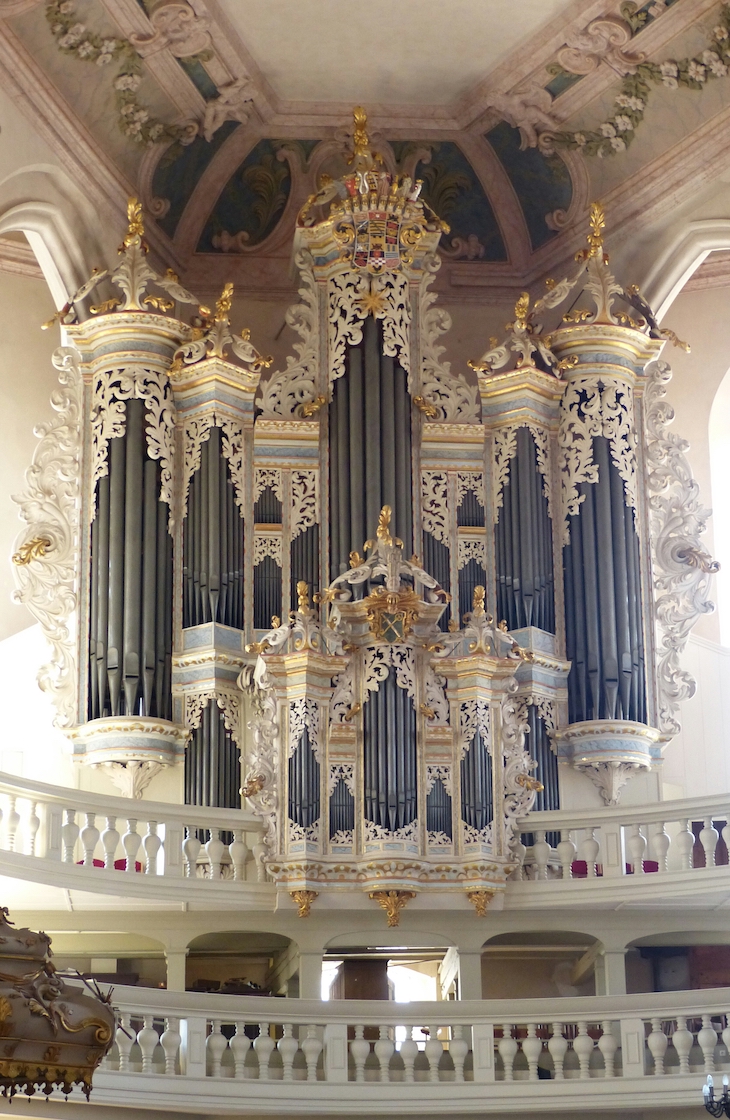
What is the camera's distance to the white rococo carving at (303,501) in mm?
19438

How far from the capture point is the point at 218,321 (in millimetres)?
19938

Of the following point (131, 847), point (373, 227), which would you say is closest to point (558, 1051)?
point (131, 847)

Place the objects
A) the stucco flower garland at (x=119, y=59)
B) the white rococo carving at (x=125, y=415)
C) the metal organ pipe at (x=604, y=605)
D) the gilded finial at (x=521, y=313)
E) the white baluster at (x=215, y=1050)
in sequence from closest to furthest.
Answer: the white baluster at (x=215, y=1050) → the metal organ pipe at (x=604, y=605) → the stucco flower garland at (x=119, y=59) → the white rococo carving at (x=125, y=415) → the gilded finial at (x=521, y=313)

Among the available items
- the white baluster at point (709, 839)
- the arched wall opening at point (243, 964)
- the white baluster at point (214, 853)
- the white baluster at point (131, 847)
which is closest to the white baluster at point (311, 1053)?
the arched wall opening at point (243, 964)

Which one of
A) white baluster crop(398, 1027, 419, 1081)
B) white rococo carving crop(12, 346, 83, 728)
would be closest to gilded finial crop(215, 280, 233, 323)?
white rococo carving crop(12, 346, 83, 728)

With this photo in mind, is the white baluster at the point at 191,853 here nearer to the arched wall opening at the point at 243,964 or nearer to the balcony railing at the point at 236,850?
the balcony railing at the point at 236,850

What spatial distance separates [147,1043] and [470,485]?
6.41m

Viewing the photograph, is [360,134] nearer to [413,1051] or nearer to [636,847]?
[636,847]

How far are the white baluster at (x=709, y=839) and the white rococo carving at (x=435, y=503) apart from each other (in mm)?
3835

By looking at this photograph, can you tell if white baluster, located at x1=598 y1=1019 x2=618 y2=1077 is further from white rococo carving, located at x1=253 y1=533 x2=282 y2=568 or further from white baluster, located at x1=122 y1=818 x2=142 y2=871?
white rococo carving, located at x1=253 y1=533 x2=282 y2=568

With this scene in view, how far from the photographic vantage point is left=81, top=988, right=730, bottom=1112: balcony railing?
1633 centimetres

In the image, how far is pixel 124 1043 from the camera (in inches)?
634

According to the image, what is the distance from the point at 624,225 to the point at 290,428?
4.50 metres

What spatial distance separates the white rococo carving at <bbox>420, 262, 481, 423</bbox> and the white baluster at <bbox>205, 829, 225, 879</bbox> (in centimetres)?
486
